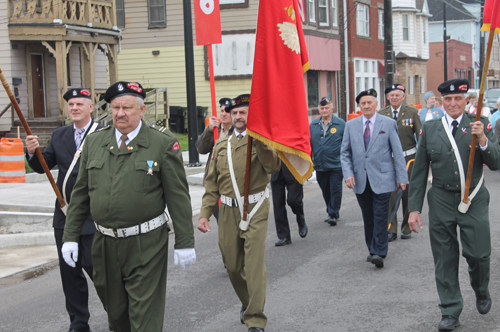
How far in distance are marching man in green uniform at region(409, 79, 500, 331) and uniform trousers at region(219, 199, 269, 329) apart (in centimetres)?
145

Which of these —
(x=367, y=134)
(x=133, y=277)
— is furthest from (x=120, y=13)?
(x=133, y=277)

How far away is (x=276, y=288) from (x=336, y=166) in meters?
3.91

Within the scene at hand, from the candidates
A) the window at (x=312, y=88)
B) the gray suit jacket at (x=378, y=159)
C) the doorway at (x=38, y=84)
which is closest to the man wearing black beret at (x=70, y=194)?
the gray suit jacket at (x=378, y=159)

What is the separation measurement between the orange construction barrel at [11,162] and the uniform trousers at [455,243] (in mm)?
11254

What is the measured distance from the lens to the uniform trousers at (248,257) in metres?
5.22

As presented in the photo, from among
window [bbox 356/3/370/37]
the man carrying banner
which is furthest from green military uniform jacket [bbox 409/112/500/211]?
window [bbox 356/3/370/37]

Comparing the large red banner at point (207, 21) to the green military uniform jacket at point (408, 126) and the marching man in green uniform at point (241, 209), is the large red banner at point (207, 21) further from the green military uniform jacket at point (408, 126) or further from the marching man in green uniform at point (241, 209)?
the marching man in green uniform at point (241, 209)

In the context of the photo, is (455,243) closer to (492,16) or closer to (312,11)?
(492,16)

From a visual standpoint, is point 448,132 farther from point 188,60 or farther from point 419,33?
point 419,33

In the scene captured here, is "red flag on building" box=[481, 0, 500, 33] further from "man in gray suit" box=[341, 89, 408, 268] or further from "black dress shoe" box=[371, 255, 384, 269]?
"black dress shoe" box=[371, 255, 384, 269]

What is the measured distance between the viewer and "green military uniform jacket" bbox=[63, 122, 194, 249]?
13.9ft

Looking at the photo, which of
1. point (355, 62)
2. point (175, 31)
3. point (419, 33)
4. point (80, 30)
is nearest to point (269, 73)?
point (80, 30)

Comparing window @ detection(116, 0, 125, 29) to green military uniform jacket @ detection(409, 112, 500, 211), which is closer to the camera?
green military uniform jacket @ detection(409, 112, 500, 211)

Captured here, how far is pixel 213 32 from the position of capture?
1123cm
